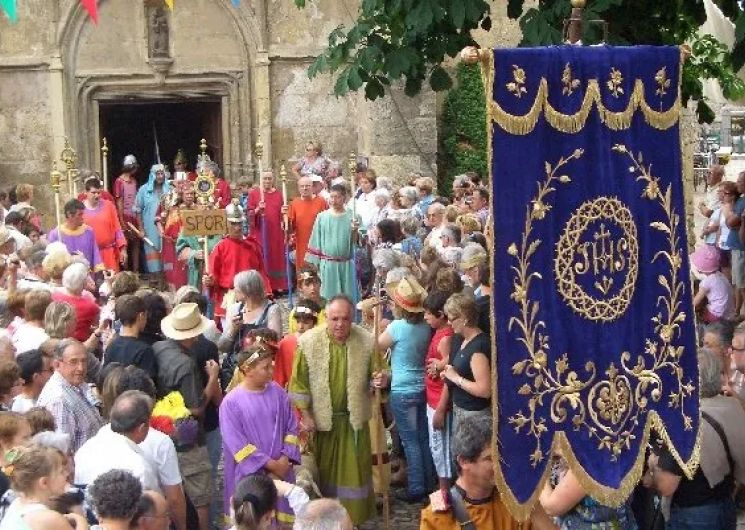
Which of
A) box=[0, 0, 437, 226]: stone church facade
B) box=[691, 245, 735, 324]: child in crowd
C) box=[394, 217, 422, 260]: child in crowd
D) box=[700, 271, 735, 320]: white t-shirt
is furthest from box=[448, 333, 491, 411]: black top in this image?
box=[0, 0, 437, 226]: stone church facade

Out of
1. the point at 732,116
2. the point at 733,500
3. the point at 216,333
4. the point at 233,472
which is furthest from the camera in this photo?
the point at 732,116

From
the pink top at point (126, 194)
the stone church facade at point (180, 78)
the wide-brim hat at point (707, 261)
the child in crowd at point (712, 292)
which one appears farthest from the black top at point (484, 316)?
the stone church facade at point (180, 78)

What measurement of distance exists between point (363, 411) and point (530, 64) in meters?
3.17

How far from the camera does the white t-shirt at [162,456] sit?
21.9 ft

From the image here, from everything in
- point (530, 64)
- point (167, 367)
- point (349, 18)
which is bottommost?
point (167, 367)

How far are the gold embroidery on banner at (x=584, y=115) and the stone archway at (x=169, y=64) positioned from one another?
13.8m

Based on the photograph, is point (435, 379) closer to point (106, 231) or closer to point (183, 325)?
point (183, 325)

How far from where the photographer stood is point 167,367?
8016 mm

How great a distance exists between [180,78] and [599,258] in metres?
14.3

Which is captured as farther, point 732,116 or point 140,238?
point 732,116

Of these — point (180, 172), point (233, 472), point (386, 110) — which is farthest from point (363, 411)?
point (386, 110)

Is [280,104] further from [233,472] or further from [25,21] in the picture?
[233,472]

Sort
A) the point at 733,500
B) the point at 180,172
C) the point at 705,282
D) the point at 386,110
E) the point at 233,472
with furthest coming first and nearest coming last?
1. the point at 386,110
2. the point at 180,172
3. the point at 705,282
4. the point at 233,472
5. the point at 733,500

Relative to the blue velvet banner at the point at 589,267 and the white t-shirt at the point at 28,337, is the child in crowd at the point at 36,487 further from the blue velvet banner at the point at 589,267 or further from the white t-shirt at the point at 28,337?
the white t-shirt at the point at 28,337
